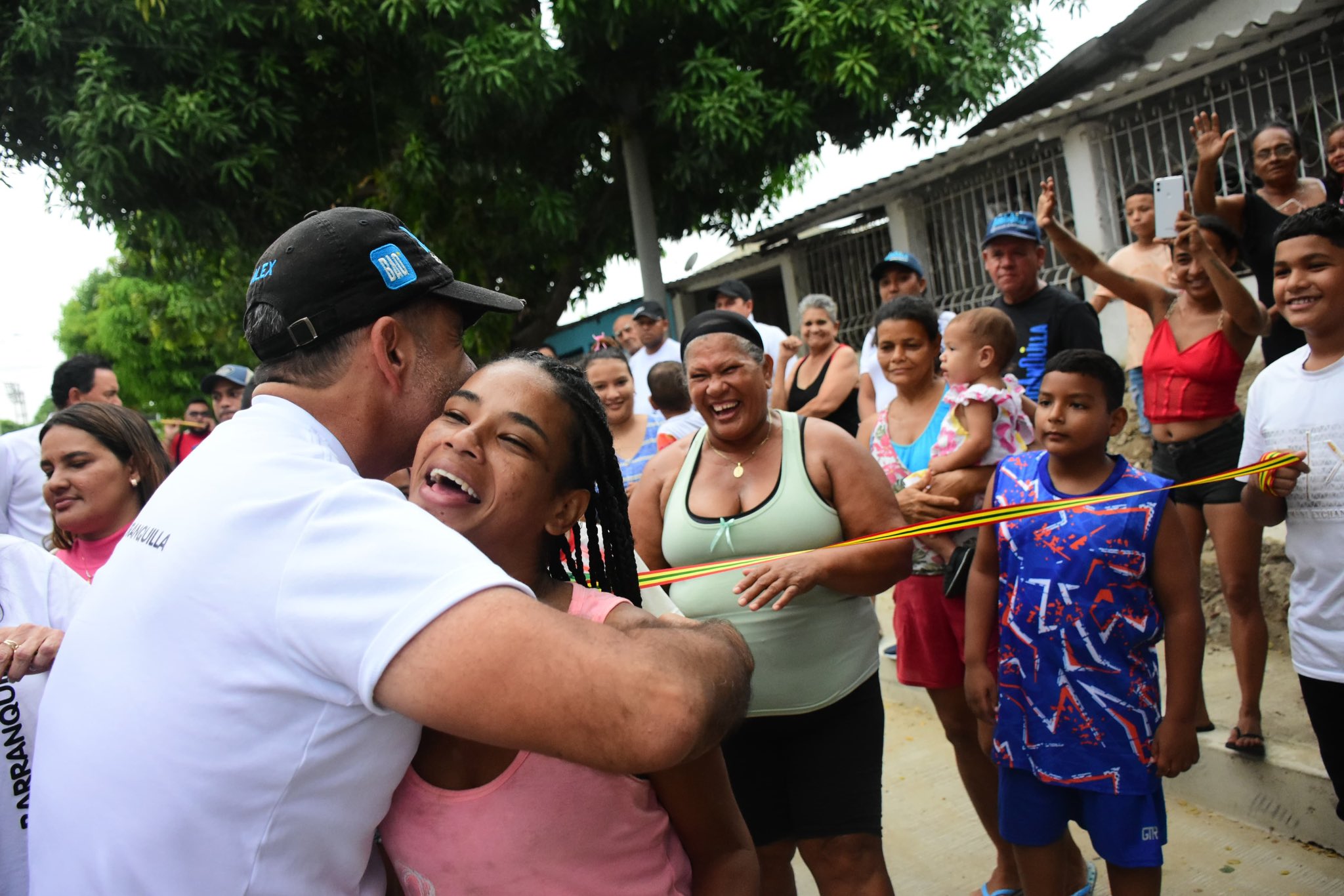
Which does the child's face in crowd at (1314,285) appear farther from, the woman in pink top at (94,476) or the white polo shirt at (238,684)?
the woman in pink top at (94,476)

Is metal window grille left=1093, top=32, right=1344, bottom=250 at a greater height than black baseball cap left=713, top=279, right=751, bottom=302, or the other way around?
metal window grille left=1093, top=32, right=1344, bottom=250

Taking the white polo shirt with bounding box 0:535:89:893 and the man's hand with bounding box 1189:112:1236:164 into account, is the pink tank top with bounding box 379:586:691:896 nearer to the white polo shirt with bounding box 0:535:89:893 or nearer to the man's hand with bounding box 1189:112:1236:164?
Result: the white polo shirt with bounding box 0:535:89:893

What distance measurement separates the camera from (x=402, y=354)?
162 cm

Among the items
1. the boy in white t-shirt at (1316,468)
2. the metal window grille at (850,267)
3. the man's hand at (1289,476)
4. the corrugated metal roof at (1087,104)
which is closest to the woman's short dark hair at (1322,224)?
the boy in white t-shirt at (1316,468)

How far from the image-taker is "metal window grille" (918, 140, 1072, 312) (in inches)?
359

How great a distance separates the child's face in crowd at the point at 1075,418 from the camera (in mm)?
2830

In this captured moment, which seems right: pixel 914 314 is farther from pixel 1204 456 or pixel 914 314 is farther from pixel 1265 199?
pixel 1265 199

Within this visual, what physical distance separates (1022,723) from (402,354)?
2.15 meters

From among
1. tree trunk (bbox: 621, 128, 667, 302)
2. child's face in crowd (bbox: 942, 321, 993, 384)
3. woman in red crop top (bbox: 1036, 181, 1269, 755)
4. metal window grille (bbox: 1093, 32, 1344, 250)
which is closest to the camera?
woman in red crop top (bbox: 1036, 181, 1269, 755)

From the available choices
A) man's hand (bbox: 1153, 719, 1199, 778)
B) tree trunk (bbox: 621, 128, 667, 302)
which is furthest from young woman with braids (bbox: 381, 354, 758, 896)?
tree trunk (bbox: 621, 128, 667, 302)

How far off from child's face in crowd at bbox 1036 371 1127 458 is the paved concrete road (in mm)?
1634

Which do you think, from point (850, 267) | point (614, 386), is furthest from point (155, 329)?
point (614, 386)

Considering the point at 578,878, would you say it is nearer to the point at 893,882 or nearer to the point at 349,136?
the point at 893,882

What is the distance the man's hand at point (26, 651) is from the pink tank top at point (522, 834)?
0.86 m
